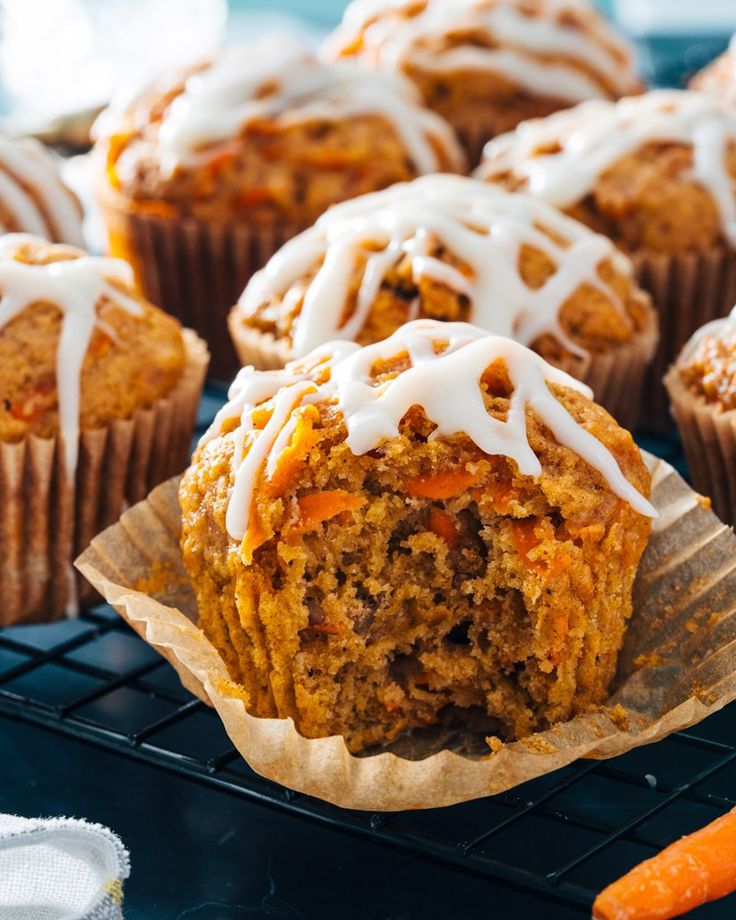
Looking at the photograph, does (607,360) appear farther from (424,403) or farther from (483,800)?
(483,800)

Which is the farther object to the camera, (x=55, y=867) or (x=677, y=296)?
(x=677, y=296)

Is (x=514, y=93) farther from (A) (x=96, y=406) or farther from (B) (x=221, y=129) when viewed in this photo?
(A) (x=96, y=406)

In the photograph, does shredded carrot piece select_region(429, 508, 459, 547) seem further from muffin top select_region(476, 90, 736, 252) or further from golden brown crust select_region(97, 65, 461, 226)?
golden brown crust select_region(97, 65, 461, 226)

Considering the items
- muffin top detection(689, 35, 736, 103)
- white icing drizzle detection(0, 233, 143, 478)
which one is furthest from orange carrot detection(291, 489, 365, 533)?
muffin top detection(689, 35, 736, 103)

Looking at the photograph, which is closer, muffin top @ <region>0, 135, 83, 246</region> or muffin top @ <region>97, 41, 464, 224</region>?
muffin top @ <region>0, 135, 83, 246</region>

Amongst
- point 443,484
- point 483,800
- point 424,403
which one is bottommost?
point 483,800

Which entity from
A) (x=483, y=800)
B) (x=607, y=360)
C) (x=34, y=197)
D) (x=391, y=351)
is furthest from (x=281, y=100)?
(x=483, y=800)

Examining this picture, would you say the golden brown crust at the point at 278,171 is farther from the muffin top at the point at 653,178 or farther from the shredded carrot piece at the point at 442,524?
the shredded carrot piece at the point at 442,524
